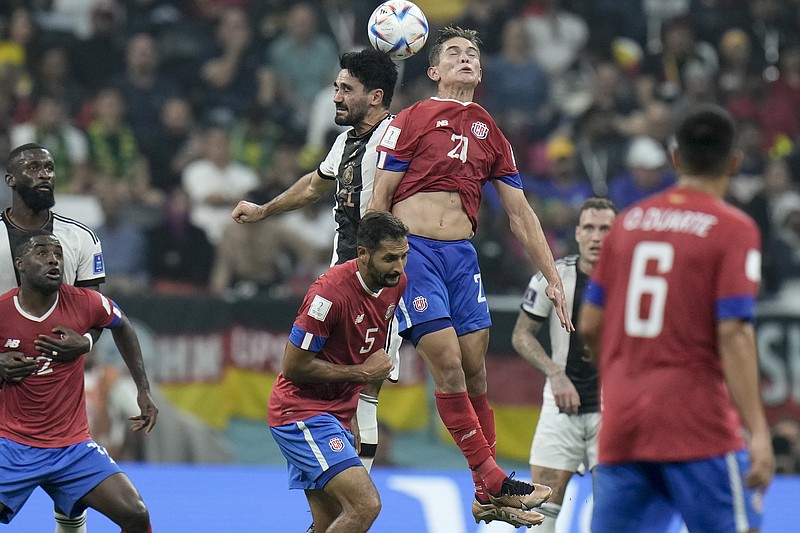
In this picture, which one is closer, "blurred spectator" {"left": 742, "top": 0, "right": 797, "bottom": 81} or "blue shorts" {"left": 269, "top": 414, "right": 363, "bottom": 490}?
"blue shorts" {"left": 269, "top": 414, "right": 363, "bottom": 490}

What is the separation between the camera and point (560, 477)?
8.37 m

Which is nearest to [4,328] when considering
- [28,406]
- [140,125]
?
[28,406]

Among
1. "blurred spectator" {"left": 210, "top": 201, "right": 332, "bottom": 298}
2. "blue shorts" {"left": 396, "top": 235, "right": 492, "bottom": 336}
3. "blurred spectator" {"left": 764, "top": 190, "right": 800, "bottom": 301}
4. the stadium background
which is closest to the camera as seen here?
"blue shorts" {"left": 396, "top": 235, "right": 492, "bottom": 336}

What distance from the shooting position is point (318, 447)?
267 inches

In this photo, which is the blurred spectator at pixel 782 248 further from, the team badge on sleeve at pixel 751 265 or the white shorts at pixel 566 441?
the team badge on sleeve at pixel 751 265

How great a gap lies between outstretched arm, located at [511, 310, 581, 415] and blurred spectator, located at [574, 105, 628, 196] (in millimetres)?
6002

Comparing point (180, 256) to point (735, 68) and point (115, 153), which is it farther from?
point (735, 68)

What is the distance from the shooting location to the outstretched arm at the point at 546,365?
8.05 m

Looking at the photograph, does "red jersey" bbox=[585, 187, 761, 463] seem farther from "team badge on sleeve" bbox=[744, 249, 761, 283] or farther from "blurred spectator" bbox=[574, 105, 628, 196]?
"blurred spectator" bbox=[574, 105, 628, 196]

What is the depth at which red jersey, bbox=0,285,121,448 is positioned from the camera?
22.4 ft

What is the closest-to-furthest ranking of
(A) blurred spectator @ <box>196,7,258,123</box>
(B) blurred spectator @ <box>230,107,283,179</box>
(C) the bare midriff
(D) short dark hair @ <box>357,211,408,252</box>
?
(D) short dark hair @ <box>357,211,408,252</box>
(C) the bare midriff
(B) blurred spectator @ <box>230,107,283,179</box>
(A) blurred spectator @ <box>196,7,258,123</box>

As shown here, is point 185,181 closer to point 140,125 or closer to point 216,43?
point 140,125

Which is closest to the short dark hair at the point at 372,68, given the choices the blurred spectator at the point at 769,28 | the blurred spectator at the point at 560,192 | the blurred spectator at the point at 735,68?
the blurred spectator at the point at 560,192

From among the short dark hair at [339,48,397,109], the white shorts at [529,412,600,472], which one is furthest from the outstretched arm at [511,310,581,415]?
the short dark hair at [339,48,397,109]
